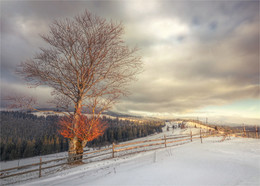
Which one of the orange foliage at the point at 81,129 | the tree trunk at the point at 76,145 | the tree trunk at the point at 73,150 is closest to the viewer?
the tree trunk at the point at 76,145

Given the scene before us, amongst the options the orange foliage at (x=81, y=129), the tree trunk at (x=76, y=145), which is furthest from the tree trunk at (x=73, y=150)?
the orange foliage at (x=81, y=129)

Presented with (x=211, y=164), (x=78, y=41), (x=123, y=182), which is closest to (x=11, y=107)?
(x=78, y=41)

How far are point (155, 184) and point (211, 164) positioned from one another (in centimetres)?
378

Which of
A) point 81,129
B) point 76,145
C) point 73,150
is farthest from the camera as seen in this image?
point 76,145

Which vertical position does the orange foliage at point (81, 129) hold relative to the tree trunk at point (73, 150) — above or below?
above

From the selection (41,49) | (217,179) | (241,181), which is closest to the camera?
(241,181)

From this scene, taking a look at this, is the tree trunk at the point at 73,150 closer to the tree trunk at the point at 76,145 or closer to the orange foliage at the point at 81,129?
the tree trunk at the point at 76,145

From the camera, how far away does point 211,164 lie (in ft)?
22.6

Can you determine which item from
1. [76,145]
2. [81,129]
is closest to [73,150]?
[76,145]

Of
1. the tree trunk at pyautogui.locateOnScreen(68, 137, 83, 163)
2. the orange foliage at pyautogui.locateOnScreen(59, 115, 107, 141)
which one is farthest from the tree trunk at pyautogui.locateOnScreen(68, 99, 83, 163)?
the orange foliage at pyautogui.locateOnScreen(59, 115, 107, 141)

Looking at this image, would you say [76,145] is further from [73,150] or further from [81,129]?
[81,129]

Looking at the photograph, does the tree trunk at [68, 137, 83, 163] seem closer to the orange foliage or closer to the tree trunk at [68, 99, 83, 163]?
the tree trunk at [68, 99, 83, 163]

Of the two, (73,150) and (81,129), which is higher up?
(81,129)

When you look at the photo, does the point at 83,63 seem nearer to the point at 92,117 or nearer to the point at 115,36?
the point at 115,36
